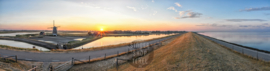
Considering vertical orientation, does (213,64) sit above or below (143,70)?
above

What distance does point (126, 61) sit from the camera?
605 inches

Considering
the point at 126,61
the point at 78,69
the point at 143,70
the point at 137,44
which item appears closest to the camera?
the point at 143,70

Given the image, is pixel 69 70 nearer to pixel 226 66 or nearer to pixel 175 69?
pixel 175 69

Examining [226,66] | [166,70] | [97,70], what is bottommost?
[97,70]

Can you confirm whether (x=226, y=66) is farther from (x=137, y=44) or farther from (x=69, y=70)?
(x=137, y=44)

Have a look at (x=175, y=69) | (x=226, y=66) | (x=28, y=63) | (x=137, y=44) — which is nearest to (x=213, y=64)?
(x=226, y=66)

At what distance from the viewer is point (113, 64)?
14.1m

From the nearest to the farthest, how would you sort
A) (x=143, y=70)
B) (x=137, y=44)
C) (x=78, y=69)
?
(x=143, y=70), (x=78, y=69), (x=137, y=44)

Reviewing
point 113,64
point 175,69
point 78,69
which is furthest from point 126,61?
point 175,69

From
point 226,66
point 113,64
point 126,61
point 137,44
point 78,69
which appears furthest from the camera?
point 137,44

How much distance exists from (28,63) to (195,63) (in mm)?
18890

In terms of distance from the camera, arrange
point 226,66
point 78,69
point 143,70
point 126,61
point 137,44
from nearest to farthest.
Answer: point 226,66 → point 143,70 → point 78,69 → point 126,61 → point 137,44

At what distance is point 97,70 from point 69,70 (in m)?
3.12

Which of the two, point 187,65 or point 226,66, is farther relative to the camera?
point 187,65
